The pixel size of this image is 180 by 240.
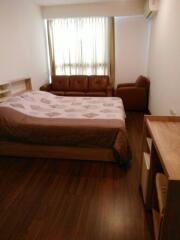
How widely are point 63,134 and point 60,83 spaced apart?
3120 millimetres

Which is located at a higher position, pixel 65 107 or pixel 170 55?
pixel 170 55

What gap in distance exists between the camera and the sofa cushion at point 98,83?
16.6 ft

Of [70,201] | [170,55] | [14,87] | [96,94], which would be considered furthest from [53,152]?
[96,94]

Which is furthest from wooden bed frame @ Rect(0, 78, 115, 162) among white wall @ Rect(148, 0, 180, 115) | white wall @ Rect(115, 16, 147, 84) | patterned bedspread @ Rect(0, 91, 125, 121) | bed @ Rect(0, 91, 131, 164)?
white wall @ Rect(115, 16, 147, 84)

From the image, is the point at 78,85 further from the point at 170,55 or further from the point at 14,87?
the point at 170,55

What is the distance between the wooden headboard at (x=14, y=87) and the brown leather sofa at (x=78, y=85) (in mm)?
901

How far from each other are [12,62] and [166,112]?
3.03 metres

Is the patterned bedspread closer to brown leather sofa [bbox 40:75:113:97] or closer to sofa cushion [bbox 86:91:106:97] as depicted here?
sofa cushion [bbox 86:91:106:97]

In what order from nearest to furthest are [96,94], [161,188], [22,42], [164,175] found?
[161,188] < [164,175] < [22,42] < [96,94]

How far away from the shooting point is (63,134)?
7.82ft

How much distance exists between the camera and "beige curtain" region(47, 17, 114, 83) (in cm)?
508

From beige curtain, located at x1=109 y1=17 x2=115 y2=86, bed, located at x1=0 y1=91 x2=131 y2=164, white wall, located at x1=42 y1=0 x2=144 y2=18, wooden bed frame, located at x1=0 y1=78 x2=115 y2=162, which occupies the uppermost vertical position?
white wall, located at x1=42 y1=0 x2=144 y2=18

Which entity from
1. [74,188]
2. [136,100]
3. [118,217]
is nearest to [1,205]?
[74,188]

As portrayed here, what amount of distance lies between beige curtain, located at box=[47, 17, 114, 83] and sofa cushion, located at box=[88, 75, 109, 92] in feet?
1.29
